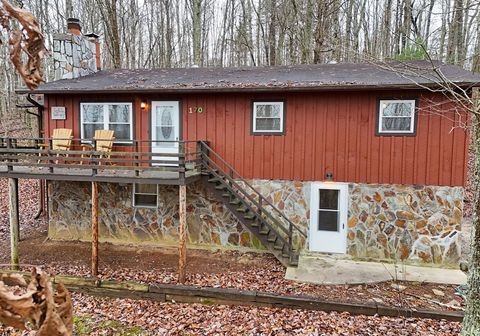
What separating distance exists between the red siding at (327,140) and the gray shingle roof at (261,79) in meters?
0.39

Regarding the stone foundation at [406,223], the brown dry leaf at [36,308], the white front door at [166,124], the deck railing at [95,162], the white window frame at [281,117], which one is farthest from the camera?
the white front door at [166,124]

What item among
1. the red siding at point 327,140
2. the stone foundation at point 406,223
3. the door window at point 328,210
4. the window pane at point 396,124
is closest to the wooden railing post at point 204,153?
the red siding at point 327,140

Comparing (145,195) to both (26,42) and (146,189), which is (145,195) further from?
(26,42)

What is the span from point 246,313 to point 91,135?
22.1ft

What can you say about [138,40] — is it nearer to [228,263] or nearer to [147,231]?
[147,231]

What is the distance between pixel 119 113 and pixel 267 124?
4.23m

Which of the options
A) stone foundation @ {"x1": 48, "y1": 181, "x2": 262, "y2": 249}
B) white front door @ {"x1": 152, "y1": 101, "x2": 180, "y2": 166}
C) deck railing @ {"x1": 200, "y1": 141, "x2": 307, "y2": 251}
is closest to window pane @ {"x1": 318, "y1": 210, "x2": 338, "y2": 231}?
deck railing @ {"x1": 200, "y1": 141, "x2": 307, "y2": 251}

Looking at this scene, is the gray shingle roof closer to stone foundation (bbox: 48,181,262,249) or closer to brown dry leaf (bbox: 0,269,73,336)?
stone foundation (bbox: 48,181,262,249)

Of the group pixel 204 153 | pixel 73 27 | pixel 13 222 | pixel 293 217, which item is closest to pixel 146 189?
pixel 204 153

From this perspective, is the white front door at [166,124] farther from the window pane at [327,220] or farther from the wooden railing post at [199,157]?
the window pane at [327,220]

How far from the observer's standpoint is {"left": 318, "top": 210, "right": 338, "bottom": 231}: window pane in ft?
29.6

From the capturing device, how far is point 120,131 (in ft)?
32.4

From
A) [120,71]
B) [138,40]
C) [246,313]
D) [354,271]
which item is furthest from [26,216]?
[138,40]

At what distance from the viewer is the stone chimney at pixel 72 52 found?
10562 millimetres
